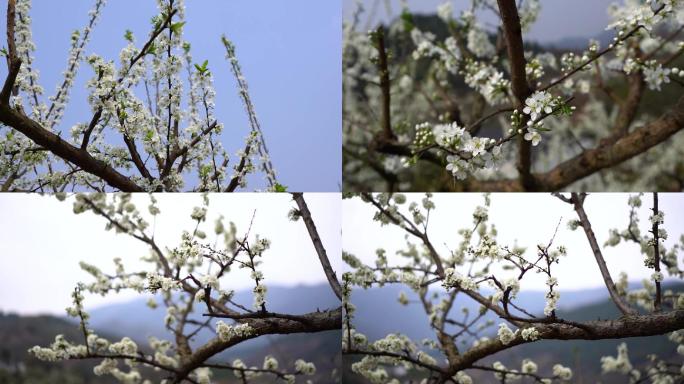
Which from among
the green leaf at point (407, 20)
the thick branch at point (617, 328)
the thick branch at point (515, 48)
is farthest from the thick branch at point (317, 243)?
the green leaf at point (407, 20)

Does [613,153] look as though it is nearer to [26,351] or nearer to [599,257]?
[599,257]

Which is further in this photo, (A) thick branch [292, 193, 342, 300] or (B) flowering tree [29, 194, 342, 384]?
(A) thick branch [292, 193, 342, 300]

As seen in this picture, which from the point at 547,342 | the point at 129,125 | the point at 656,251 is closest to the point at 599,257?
the point at 656,251

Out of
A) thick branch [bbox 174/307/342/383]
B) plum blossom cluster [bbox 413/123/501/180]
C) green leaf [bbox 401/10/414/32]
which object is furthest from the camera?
green leaf [bbox 401/10/414/32]

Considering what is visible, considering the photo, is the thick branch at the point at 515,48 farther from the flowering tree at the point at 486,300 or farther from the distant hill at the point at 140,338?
the distant hill at the point at 140,338

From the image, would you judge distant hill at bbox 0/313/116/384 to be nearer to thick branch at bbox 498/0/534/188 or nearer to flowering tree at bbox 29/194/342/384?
flowering tree at bbox 29/194/342/384

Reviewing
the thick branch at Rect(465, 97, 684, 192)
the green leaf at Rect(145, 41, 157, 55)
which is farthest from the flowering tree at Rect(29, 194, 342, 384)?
the thick branch at Rect(465, 97, 684, 192)

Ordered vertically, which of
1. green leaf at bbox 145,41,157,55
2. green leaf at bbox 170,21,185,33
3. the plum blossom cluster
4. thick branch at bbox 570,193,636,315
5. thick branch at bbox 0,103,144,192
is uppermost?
green leaf at bbox 170,21,185,33

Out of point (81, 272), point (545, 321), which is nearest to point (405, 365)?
point (545, 321)

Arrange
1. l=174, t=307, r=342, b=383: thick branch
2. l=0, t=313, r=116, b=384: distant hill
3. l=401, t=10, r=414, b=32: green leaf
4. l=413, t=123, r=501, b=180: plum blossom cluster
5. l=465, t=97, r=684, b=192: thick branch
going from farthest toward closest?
l=401, t=10, r=414, b=32: green leaf
l=465, t=97, r=684, b=192: thick branch
l=174, t=307, r=342, b=383: thick branch
l=0, t=313, r=116, b=384: distant hill
l=413, t=123, r=501, b=180: plum blossom cluster
